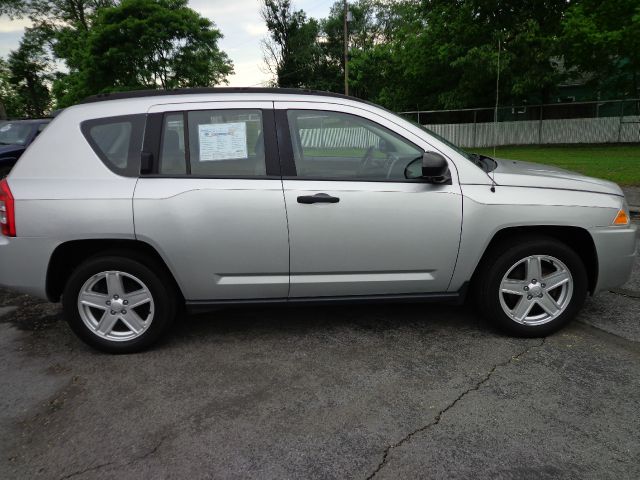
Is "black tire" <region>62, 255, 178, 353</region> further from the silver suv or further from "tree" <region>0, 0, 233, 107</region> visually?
"tree" <region>0, 0, 233, 107</region>

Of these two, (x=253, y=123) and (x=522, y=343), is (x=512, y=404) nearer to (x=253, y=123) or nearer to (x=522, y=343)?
(x=522, y=343)

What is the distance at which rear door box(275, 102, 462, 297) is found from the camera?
127 inches

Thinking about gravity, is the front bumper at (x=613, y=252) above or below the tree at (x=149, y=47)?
below

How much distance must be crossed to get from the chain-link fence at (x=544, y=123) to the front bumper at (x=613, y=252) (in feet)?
62.9

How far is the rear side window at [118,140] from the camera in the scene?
3.24m

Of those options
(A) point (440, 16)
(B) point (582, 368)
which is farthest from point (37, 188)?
(A) point (440, 16)

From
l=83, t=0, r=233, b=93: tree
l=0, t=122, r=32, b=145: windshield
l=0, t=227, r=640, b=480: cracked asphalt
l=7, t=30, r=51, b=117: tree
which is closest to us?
l=0, t=227, r=640, b=480: cracked asphalt

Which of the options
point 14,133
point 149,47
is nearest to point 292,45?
point 149,47

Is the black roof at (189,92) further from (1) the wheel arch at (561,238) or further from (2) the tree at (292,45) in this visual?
(2) the tree at (292,45)

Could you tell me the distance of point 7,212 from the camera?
317 cm

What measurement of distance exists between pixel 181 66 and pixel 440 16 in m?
16.9

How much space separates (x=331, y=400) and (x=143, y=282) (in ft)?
4.89

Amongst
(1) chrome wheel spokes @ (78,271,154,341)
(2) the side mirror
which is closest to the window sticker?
(1) chrome wheel spokes @ (78,271,154,341)

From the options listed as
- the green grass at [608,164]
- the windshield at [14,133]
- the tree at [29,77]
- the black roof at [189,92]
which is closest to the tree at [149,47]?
the tree at [29,77]
